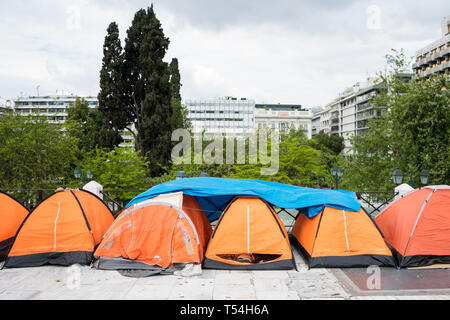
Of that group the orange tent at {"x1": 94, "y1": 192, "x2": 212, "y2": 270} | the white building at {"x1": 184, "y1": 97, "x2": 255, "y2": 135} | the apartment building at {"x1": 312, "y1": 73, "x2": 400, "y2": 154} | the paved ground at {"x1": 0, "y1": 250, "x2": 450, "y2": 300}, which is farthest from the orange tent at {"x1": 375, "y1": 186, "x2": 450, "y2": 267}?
the white building at {"x1": 184, "y1": 97, "x2": 255, "y2": 135}

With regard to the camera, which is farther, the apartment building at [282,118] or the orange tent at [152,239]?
the apartment building at [282,118]

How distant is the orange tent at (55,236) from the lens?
757 cm

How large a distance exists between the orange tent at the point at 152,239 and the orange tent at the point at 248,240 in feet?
1.41

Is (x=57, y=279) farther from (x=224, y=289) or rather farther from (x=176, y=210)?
(x=224, y=289)

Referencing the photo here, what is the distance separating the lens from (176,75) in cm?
3934

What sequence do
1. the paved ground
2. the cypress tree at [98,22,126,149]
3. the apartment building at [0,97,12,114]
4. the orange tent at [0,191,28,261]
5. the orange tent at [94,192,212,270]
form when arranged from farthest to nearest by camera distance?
the cypress tree at [98,22,126,149] < the apartment building at [0,97,12,114] < the orange tent at [0,191,28,261] < the orange tent at [94,192,212,270] < the paved ground

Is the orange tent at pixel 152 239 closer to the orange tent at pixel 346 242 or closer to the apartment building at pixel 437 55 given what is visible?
the orange tent at pixel 346 242

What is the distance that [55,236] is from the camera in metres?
7.68

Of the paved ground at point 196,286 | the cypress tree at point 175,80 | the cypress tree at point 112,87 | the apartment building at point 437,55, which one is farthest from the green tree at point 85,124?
the apartment building at point 437,55

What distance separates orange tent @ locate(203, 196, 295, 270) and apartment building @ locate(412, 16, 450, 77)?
51.8 meters

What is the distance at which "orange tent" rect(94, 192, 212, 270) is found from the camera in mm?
7289

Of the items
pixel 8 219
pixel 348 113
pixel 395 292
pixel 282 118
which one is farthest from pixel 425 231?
pixel 282 118

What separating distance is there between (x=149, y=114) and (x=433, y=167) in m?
19.8

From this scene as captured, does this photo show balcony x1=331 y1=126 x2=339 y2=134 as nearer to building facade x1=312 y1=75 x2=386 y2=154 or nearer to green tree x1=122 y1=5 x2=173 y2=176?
building facade x1=312 y1=75 x2=386 y2=154
